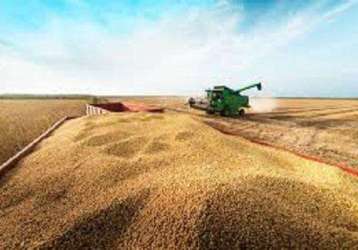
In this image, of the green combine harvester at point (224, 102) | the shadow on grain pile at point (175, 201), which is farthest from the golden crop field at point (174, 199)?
the green combine harvester at point (224, 102)

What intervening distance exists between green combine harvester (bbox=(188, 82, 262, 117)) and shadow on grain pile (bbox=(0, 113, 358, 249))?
9.67m

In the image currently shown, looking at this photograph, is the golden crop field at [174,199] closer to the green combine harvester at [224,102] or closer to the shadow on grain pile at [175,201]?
the shadow on grain pile at [175,201]

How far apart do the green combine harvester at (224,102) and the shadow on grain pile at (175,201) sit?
381 inches

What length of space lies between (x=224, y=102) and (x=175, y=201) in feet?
39.1

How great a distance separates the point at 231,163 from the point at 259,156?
80cm

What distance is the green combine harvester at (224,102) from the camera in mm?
14445

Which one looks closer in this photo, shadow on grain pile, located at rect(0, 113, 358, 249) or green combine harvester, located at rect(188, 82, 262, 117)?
shadow on grain pile, located at rect(0, 113, 358, 249)

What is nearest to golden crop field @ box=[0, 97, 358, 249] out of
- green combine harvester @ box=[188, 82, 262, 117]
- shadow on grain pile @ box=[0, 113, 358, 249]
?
shadow on grain pile @ box=[0, 113, 358, 249]

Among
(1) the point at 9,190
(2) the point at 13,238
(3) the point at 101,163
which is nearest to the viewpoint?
(2) the point at 13,238

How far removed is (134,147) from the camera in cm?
498

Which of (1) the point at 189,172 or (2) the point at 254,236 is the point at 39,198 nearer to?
(1) the point at 189,172

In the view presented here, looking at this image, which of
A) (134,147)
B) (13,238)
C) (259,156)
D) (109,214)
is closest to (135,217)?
(109,214)

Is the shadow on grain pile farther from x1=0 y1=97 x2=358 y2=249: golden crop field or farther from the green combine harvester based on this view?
the green combine harvester

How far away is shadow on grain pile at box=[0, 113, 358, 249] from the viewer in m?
2.45
